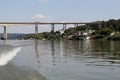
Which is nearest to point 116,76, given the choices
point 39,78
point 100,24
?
point 39,78

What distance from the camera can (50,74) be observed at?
60.1 ft

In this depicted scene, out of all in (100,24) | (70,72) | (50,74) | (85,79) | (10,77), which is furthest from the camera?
(100,24)

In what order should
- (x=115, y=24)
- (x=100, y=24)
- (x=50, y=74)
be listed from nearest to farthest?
(x=50, y=74) → (x=115, y=24) → (x=100, y=24)

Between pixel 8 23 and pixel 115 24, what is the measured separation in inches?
1960

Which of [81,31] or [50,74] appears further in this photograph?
[81,31]

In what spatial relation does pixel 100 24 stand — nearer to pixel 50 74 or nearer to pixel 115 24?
pixel 115 24

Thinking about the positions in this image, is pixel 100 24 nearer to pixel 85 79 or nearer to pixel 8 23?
pixel 8 23

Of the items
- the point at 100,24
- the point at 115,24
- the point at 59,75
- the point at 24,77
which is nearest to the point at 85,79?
the point at 59,75

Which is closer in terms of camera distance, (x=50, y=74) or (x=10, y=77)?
(x=10, y=77)

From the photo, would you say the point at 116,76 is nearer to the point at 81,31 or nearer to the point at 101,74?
the point at 101,74

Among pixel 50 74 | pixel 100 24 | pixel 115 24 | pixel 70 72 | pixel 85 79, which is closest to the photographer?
pixel 85 79

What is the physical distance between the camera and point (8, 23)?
583 feet

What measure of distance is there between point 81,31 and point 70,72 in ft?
593

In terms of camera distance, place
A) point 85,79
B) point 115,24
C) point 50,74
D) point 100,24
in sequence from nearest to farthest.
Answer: point 85,79, point 50,74, point 115,24, point 100,24
